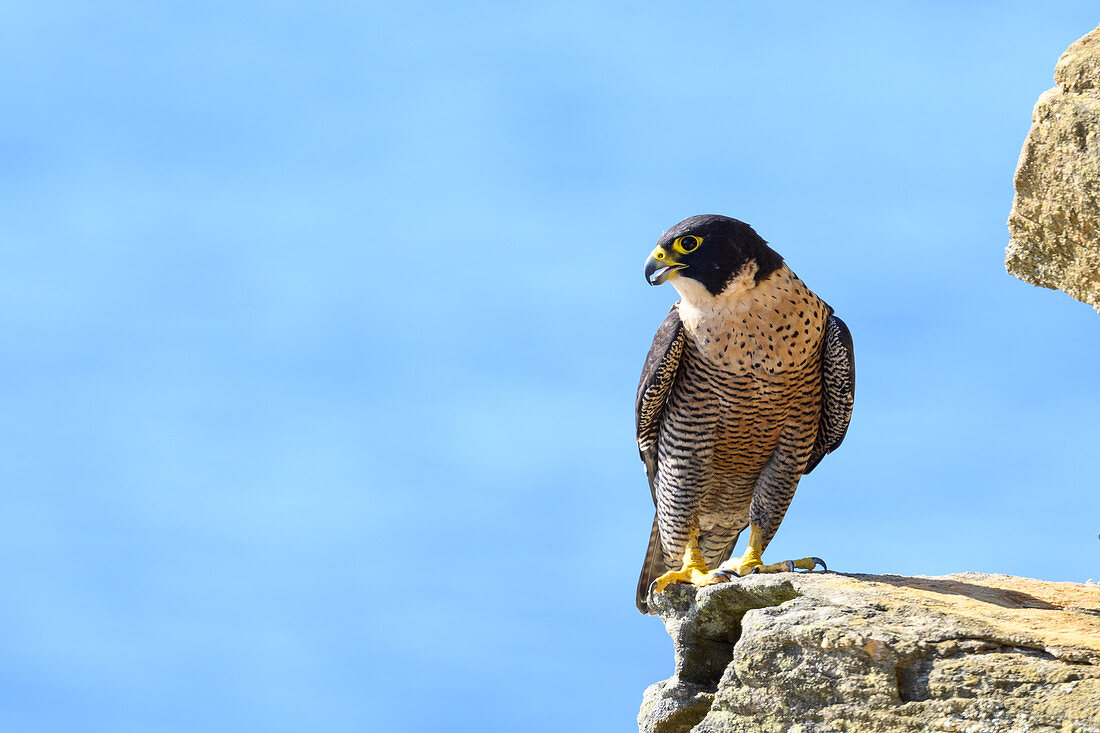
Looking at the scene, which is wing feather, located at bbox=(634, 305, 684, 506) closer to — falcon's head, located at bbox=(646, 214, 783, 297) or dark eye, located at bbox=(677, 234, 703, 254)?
falcon's head, located at bbox=(646, 214, 783, 297)

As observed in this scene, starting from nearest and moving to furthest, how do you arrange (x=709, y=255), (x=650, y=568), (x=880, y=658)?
(x=880, y=658) → (x=709, y=255) → (x=650, y=568)

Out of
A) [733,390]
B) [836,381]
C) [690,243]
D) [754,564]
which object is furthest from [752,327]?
[754,564]

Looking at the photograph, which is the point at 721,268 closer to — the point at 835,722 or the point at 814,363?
the point at 814,363

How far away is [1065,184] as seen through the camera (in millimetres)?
5359

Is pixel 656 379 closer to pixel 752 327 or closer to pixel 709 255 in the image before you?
pixel 752 327

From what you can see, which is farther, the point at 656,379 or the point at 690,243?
the point at 656,379

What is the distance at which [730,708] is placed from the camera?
548 cm

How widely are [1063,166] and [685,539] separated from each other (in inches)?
123

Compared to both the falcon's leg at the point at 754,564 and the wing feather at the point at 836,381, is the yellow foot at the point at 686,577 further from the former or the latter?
the wing feather at the point at 836,381

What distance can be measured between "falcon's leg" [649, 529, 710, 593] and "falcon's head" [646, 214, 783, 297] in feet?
4.92

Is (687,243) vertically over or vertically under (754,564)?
over

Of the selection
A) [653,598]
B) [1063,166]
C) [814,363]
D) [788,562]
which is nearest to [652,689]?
[653,598]

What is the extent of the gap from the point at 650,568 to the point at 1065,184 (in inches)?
146

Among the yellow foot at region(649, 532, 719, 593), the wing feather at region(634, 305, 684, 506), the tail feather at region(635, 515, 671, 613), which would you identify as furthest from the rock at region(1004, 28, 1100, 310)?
the tail feather at region(635, 515, 671, 613)
